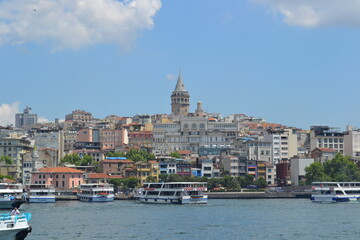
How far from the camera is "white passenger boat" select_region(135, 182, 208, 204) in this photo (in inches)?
Answer: 3430

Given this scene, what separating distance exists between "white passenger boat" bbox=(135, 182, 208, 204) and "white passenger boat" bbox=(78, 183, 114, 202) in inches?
195

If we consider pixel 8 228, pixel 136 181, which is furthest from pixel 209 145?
pixel 8 228

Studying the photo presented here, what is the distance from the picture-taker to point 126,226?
189 feet

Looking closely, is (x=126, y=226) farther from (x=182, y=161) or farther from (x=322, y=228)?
(x=182, y=161)

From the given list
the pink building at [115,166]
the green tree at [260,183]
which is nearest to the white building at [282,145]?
the green tree at [260,183]

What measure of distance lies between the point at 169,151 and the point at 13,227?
10604 centimetres

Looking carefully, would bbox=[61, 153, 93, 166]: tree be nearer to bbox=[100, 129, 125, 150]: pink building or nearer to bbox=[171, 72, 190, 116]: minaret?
bbox=[100, 129, 125, 150]: pink building

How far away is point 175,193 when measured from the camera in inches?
3482

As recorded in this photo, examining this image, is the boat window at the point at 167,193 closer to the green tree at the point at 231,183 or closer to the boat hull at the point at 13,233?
the green tree at the point at 231,183

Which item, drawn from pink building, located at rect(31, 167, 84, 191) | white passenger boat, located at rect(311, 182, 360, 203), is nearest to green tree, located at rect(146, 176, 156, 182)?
pink building, located at rect(31, 167, 84, 191)

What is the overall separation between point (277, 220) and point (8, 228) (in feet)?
94.8

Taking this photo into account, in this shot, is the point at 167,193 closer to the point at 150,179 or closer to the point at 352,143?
the point at 150,179

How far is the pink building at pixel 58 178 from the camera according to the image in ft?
350

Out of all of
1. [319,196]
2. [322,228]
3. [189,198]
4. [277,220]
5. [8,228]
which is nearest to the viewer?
[8,228]
